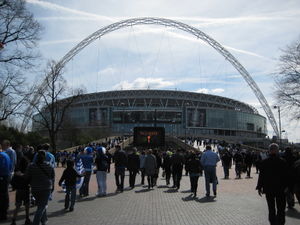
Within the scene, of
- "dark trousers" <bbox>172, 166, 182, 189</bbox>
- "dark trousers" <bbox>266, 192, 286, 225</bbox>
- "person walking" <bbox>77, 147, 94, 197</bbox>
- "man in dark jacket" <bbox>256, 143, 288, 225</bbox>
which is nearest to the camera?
"dark trousers" <bbox>266, 192, 286, 225</bbox>

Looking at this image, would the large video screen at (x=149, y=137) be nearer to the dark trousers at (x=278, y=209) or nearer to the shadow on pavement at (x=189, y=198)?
the shadow on pavement at (x=189, y=198)

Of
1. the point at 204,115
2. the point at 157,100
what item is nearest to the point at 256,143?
the point at 204,115

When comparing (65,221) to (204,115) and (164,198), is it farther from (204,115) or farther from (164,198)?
(204,115)

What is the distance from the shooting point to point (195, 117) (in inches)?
4771

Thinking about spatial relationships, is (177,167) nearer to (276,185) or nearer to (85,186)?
(85,186)

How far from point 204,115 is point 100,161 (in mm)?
110804

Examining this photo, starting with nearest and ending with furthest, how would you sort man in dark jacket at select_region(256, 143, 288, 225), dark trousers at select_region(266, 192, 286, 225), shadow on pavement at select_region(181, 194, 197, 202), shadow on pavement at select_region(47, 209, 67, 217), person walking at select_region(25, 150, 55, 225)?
dark trousers at select_region(266, 192, 286, 225)
man in dark jacket at select_region(256, 143, 288, 225)
person walking at select_region(25, 150, 55, 225)
shadow on pavement at select_region(47, 209, 67, 217)
shadow on pavement at select_region(181, 194, 197, 202)

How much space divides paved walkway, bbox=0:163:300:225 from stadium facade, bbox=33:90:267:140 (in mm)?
100010

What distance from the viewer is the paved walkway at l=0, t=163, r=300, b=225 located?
8.98 m

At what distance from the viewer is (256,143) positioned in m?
127

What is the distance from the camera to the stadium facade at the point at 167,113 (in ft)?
387

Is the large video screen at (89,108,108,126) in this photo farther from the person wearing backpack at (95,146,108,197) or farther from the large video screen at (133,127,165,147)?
the person wearing backpack at (95,146,108,197)

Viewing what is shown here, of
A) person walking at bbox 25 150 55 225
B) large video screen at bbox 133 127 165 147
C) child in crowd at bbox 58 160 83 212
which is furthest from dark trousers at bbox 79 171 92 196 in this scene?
large video screen at bbox 133 127 165 147

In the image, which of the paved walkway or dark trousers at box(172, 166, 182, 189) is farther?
dark trousers at box(172, 166, 182, 189)
